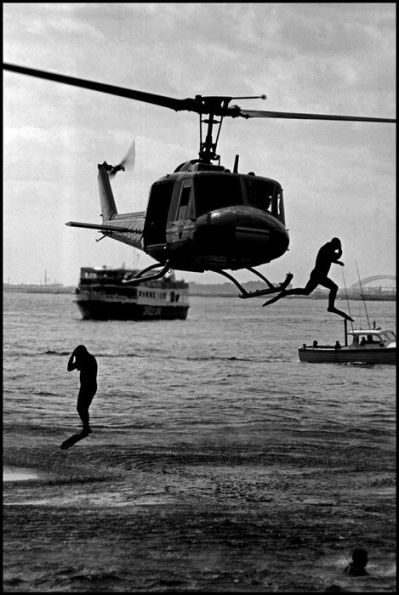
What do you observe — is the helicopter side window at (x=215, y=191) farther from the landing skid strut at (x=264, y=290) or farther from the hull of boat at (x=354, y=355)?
the hull of boat at (x=354, y=355)

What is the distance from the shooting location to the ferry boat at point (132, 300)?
391 feet

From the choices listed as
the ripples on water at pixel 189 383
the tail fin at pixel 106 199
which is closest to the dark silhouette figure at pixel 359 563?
the tail fin at pixel 106 199

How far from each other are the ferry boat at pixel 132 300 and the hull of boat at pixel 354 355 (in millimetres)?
46557

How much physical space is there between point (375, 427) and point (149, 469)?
20585 mm

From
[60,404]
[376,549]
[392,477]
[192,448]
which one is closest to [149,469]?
[192,448]

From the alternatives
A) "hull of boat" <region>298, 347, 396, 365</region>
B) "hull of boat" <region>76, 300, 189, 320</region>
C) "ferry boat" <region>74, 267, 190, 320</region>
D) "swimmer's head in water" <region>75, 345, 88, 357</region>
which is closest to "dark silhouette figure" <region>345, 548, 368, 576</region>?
"swimmer's head in water" <region>75, 345, 88, 357</region>

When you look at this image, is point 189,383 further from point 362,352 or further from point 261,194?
point 261,194

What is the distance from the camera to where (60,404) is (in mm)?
65750

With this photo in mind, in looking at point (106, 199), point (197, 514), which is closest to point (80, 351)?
point (106, 199)

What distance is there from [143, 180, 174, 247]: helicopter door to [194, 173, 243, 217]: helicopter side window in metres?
0.80

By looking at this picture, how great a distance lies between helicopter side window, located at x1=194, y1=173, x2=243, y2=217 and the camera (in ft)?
40.8

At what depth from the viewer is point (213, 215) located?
12094 millimetres

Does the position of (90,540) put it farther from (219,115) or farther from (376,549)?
(219,115)

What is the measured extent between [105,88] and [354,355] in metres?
59.2
